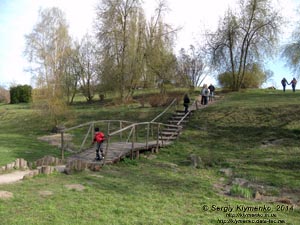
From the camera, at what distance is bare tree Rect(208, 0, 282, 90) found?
104 ft

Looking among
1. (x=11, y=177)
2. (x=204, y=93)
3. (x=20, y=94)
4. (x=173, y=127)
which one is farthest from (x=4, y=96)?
(x=11, y=177)

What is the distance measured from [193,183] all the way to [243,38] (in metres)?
24.9

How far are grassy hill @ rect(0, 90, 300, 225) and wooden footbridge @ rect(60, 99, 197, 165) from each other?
481 mm

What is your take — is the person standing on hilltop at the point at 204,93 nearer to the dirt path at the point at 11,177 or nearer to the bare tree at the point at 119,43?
the bare tree at the point at 119,43

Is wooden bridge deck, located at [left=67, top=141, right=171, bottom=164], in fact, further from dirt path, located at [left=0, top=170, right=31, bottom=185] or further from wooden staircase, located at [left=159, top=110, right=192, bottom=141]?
dirt path, located at [left=0, top=170, right=31, bottom=185]

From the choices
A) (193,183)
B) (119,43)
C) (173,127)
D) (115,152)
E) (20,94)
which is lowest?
(193,183)

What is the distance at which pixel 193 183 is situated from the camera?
10523 millimetres

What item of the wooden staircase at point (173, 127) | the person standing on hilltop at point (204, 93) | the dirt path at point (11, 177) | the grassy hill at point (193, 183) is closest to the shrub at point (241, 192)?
the grassy hill at point (193, 183)

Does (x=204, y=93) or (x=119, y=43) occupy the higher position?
(x=119, y=43)

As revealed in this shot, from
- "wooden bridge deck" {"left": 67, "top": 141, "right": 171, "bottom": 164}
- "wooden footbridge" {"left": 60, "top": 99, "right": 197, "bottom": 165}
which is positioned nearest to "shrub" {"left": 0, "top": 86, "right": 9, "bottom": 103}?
"wooden footbridge" {"left": 60, "top": 99, "right": 197, "bottom": 165}

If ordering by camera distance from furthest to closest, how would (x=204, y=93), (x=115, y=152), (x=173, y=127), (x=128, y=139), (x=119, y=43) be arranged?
1. (x=119, y=43)
2. (x=204, y=93)
3. (x=173, y=127)
4. (x=128, y=139)
5. (x=115, y=152)

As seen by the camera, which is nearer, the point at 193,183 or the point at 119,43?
the point at 193,183

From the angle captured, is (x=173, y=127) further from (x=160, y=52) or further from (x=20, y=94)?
(x=20, y=94)

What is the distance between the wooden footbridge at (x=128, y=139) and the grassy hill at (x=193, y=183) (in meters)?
0.48
